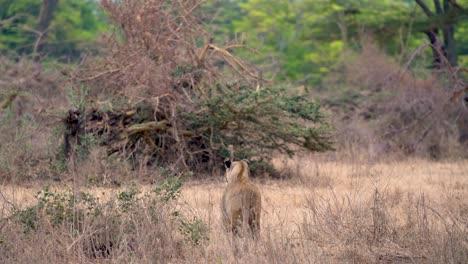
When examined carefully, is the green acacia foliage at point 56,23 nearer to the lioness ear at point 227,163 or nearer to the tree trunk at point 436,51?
the tree trunk at point 436,51

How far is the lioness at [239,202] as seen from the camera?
267 inches

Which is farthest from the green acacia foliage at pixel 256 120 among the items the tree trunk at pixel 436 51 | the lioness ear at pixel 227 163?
the lioness ear at pixel 227 163

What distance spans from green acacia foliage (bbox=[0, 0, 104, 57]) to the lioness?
23241mm

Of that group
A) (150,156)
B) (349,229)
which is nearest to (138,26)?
(150,156)

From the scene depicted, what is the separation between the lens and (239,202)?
22.2 ft

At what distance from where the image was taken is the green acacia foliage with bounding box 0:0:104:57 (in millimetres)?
31344

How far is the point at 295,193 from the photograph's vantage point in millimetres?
10797

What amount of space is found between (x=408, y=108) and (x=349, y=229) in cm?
1129

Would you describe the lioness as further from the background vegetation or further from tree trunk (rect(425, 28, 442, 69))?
tree trunk (rect(425, 28, 442, 69))

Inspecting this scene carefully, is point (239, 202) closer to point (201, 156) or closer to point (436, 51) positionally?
point (201, 156)

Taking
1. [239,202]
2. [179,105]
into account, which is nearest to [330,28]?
[179,105]

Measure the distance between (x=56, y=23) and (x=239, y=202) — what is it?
26.1m

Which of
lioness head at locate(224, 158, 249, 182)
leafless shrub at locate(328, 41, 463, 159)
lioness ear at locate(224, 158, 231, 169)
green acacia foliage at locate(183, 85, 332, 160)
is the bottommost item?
leafless shrub at locate(328, 41, 463, 159)

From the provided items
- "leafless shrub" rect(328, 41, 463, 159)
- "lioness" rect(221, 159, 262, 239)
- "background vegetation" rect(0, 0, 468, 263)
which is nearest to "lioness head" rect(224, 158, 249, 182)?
"lioness" rect(221, 159, 262, 239)
